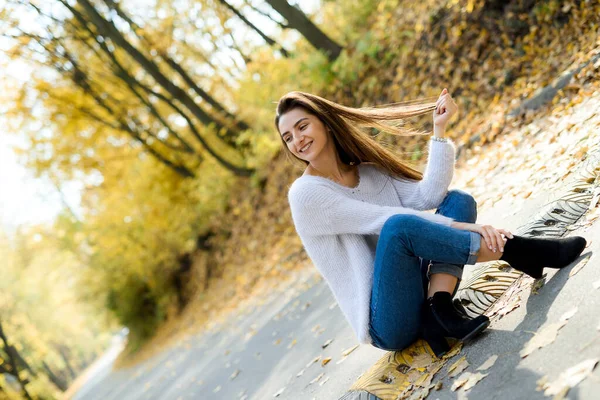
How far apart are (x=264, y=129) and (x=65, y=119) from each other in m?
5.47

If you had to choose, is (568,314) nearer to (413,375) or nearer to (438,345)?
(438,345)

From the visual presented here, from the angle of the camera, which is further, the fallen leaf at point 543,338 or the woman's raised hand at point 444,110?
the woman's raised hand at point 444,110

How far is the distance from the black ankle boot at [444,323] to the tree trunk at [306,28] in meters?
7.24

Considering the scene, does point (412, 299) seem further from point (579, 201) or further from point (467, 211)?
point (579, 201)

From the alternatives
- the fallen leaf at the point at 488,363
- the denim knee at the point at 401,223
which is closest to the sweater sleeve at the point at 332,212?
the denim knee at the point at 401,223

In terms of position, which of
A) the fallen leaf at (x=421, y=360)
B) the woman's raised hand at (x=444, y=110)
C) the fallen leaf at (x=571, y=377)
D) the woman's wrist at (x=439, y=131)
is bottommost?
the fallen leaf at (x=571, y=377)

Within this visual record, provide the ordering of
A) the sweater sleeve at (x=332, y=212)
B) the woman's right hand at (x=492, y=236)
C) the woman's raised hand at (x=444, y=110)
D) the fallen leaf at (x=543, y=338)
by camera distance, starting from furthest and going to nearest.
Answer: the woman's raised hand at (x=444, y=110) < the sweater sleeve at (x=332, y=212) < the woman's right hand at (x=492, y=236) < the fallen leaf at (x=543, y=338)

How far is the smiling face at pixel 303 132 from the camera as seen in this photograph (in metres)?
3.40

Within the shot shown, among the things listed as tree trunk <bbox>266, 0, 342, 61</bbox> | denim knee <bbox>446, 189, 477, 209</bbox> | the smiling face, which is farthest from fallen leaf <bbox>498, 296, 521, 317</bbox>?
tree trunk <bbox>266, 0, 342, 61</bbox>

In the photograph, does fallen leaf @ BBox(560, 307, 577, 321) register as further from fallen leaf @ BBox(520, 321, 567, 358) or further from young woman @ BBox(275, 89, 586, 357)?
young woman @ BBox(275, 89, 586, 357)

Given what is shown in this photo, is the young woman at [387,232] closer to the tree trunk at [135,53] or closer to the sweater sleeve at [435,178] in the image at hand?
the sweater sleeve at [435,178]

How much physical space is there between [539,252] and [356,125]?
52.9 inches

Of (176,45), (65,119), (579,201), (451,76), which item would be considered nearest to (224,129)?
(176,45)

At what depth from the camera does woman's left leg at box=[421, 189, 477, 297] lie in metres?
3.09
